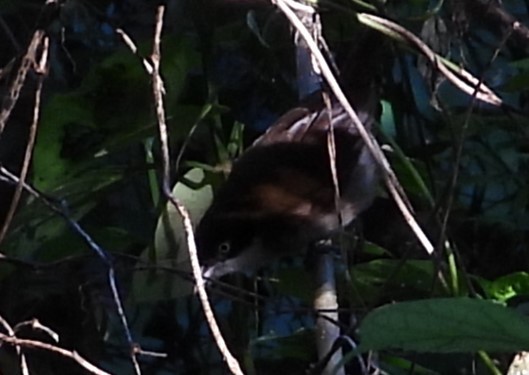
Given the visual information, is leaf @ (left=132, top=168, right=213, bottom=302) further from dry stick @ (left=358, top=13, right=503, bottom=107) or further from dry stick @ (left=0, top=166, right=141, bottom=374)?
dry stick @ (left=358, top=13, right=503, bottom=107)

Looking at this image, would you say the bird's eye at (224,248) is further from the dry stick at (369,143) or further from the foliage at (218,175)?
the dry stick at (369,143)

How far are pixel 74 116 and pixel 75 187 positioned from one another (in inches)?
3.9

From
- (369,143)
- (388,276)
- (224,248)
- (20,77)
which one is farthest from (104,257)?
(224,248)

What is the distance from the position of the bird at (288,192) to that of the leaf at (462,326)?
1325 mm

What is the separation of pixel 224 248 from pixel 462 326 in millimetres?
1457

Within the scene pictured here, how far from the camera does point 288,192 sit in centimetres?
217

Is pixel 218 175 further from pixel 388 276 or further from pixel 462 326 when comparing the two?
pixel 462 326

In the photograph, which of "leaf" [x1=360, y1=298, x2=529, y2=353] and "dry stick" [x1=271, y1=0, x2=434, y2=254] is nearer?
"leaf" [x1=360, y1=298, x2=529, y2=353]

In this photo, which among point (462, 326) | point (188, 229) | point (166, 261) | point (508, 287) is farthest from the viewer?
point (166, 261)

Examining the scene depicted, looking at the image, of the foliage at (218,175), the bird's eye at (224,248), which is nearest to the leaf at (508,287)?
the foliage at (218,175)

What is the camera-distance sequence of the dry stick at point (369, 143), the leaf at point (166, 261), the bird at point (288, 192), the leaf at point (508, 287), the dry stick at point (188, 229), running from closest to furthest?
the dry stick at point (188, 229)
the dry stick at point (369, 143)
the leaf at point (508, 287)
the leaf at point (166, 261)
the bird at point (288, 192)

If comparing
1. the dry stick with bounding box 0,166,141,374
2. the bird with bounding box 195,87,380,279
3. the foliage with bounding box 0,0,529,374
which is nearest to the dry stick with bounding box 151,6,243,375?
the dry stick with bounding box 0,166,141,374

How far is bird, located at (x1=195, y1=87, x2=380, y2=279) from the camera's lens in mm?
2100

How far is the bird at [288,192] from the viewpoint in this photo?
6.89 feet
